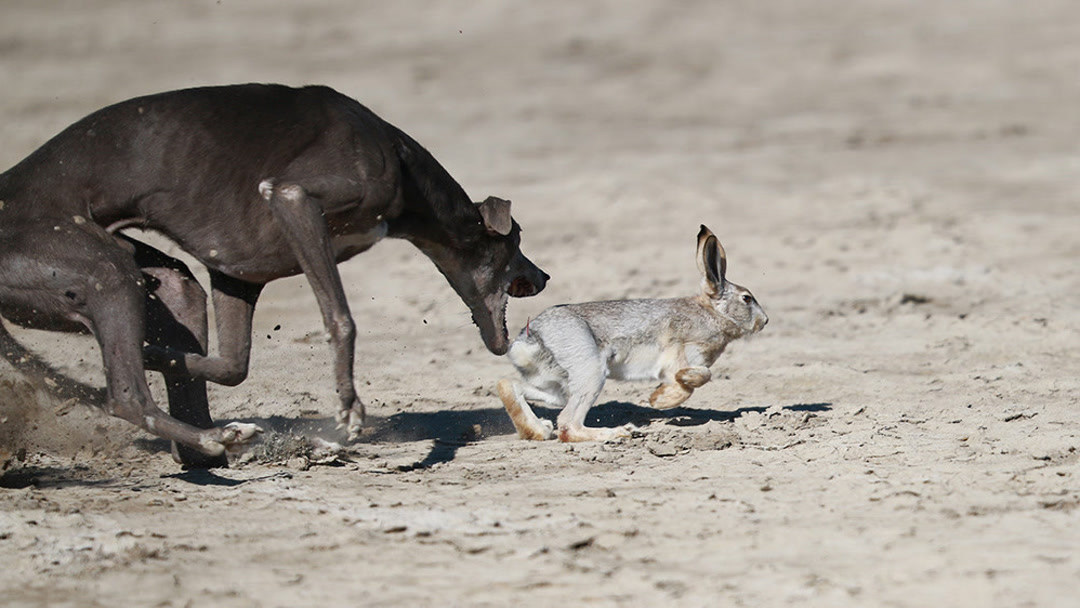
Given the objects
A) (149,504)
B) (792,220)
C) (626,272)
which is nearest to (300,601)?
(149,504)

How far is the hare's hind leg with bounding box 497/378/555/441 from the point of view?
6.75 m

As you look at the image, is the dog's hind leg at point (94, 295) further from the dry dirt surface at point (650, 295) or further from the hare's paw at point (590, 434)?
the hare's paw at point (590, 434)

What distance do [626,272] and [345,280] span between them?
2.14 meters

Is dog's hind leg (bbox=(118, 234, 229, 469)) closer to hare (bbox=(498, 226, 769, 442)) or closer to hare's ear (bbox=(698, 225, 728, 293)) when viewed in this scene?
hare (bbox=(498, 226, 769, 442))

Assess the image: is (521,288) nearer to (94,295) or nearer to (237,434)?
(237,434)

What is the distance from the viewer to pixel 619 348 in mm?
6977

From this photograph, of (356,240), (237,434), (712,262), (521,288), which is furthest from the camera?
(712,262)

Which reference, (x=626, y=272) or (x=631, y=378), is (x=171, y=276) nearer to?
(x=631, y=378)

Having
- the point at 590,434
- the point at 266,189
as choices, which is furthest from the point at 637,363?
the point at 266,189

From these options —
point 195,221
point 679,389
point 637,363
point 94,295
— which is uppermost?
point 195,221

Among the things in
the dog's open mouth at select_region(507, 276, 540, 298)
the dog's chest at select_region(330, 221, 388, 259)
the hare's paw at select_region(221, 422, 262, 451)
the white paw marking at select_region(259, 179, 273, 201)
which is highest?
the white paw marking at select_region(259, 179, 273, 201)

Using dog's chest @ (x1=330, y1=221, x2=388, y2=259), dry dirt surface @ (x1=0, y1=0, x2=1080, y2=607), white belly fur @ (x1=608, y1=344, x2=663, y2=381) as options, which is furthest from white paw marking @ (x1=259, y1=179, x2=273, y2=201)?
white belly fur @ (x1=608, y1=344, x2=663, y2=381)

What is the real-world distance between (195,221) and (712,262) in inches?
109

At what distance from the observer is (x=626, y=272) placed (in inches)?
405
